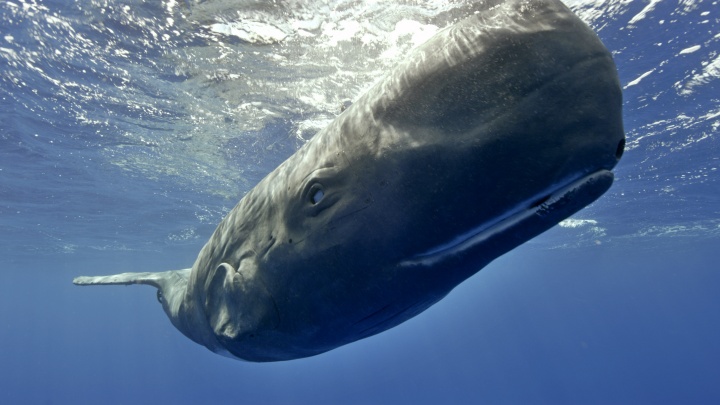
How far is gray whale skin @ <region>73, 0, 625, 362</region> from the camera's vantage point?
1754 mm

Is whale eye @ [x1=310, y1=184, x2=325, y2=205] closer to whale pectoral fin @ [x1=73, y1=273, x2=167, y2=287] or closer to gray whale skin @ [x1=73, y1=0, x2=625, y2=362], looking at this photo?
gray whale skin @ [x1=73, y1=0, x2=625, y2=362]

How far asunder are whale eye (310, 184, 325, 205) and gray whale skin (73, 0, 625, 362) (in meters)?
0.01

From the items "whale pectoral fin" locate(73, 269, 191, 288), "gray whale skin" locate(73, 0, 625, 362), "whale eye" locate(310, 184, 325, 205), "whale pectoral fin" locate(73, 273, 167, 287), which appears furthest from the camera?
"whale pectoral fin" locate(73, 273, 167, 287)

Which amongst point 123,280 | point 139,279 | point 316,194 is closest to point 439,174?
point 316,194

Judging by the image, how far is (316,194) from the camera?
2.63 meters

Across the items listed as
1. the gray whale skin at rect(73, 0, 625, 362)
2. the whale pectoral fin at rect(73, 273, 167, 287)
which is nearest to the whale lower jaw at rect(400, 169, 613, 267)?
the gray whale skin at rect(73, 0, 625, 362)

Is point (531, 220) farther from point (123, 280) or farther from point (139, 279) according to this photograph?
point (123, 280)

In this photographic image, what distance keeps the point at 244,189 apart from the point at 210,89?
1088 centimetres

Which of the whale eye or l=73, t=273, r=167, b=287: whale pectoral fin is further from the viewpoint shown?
l=73, t=273, r=167, b=287: whale pectoral fin

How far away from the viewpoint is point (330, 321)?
2.75 metres

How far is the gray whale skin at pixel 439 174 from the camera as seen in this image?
175cm

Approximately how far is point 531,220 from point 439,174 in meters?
0.45

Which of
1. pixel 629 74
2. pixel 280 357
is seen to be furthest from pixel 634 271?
pixel 280 357

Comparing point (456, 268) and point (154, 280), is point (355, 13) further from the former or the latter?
point (456, 268)
